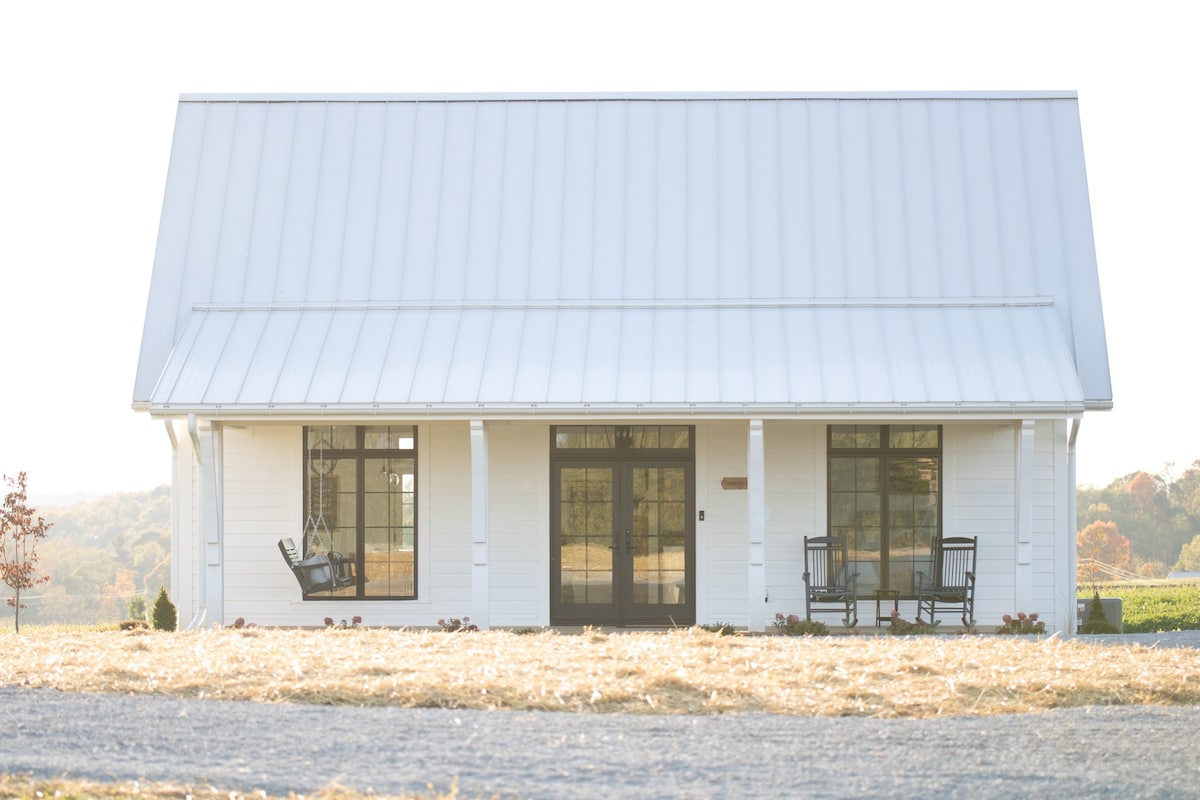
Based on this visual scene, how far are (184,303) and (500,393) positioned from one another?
4357 mm

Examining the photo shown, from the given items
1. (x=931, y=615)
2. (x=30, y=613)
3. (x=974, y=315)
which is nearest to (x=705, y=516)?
(x=931, y=615)

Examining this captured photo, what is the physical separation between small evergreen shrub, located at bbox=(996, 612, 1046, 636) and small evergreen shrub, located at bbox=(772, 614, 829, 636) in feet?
6.18

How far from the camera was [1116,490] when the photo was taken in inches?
1679

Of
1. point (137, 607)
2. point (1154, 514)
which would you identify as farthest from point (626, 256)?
point (1154, 514)

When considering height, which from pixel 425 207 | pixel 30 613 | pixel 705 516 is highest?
pixel 425 207

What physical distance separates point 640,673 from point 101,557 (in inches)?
1272

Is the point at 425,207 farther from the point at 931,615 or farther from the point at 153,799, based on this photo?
the point at 153,799

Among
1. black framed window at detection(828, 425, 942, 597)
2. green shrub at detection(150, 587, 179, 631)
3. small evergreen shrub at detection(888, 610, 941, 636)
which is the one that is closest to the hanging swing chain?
green shrub at detection(150, 587, 179, 631)

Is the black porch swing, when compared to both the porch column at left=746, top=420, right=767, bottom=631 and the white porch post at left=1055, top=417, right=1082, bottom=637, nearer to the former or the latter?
the porch column at left=746, top=420, right=767, bottom=631

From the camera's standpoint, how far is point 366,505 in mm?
14812

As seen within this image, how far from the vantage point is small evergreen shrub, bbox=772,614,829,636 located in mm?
13289

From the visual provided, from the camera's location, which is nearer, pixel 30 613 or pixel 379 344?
pixel 379 344

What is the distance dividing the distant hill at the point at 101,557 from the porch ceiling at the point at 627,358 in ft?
42.4

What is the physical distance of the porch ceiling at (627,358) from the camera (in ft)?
44.6
